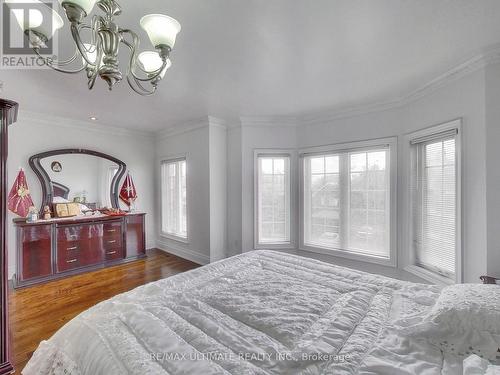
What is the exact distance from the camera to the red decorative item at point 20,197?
329cm

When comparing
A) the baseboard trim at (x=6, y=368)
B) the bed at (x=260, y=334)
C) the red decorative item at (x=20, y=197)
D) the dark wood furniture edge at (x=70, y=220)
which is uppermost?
the red decorative item at (x=20, y=197)

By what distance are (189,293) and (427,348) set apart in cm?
126

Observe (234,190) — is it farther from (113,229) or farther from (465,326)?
(465,326)

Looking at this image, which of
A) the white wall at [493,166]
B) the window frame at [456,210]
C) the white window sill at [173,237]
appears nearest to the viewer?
the white wall at [493,166]

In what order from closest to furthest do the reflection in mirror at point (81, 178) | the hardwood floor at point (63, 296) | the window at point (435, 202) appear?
the hardwood floor at point (63, 296), the window at point (435, 202), the reflection in mirror at point (81, 178)

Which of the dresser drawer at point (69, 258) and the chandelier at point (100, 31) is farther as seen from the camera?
the dresser drawer at point (69, 258)

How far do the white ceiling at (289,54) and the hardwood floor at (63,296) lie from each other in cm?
246

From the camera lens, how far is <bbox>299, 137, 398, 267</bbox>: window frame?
3072 millimetres

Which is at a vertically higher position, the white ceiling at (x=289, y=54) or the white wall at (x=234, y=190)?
the white ceiling at (x=289, y=54)

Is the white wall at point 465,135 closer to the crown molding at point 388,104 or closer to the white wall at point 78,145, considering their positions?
the crown molding at point 388,104

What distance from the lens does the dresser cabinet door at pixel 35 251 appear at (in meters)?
3.21

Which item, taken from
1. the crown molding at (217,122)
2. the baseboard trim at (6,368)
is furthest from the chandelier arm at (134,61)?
the crown molding at (217,122)

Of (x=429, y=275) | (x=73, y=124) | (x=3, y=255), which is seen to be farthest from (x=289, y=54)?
(x=73, y=124)

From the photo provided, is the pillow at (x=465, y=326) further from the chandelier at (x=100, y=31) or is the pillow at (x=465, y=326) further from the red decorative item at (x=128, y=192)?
the red decorative item at (x=128, y=192)
